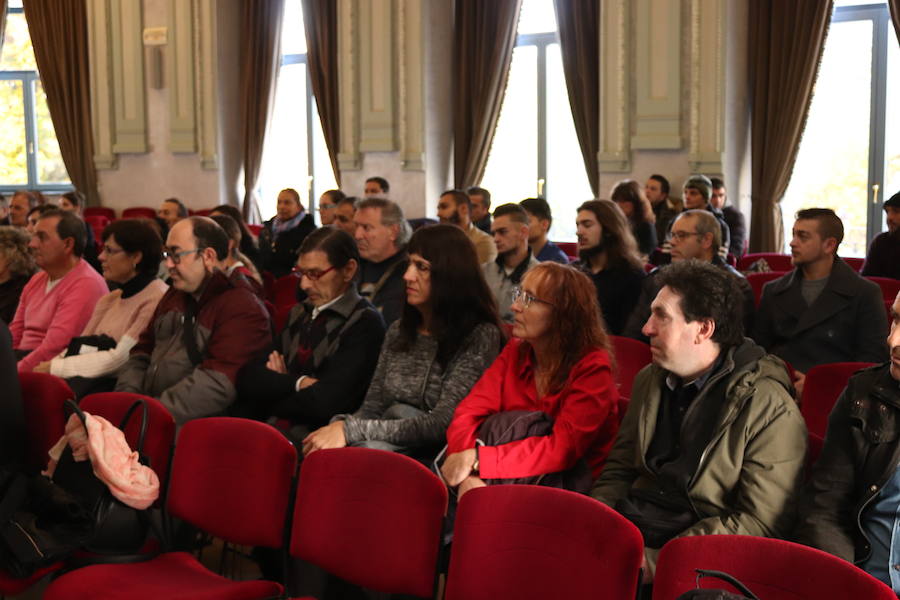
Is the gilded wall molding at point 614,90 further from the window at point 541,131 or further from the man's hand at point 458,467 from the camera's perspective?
the man's hand at point 458,467

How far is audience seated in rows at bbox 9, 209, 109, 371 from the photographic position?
4738mm

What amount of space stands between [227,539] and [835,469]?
5.51 feet

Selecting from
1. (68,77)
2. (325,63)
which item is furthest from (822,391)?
(68,77)

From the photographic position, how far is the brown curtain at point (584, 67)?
9477 millimetres

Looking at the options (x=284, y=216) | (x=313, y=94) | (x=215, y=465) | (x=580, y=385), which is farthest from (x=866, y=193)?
(x=215, y=465)

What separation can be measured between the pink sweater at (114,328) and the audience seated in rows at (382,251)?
0.92 meters

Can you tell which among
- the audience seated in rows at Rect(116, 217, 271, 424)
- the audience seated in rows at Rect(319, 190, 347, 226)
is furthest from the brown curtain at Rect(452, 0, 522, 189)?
the audience seated in rows at Rect(116, 217, 271, 424)

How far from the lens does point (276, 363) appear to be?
12.5ft

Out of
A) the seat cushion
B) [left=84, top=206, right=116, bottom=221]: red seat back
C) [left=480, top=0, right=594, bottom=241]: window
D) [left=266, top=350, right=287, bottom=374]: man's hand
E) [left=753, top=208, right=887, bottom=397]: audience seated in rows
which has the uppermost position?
[left=480, top=0, right=594, bottom=241]: window

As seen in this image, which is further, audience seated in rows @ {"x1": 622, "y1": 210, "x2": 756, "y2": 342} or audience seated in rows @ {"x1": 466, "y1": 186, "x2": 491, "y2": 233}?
audience seated in rows @ {"x1": 466, "y1": 186, "x2": 491, "y2": 233}

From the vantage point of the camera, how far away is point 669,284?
2617 millimetres

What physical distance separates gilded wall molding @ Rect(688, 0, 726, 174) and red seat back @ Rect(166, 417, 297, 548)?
21.4 ft

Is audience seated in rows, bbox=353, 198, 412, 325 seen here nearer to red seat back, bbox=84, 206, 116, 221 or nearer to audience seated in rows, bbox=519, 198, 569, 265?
audience seated in rows, bbox=519, 198, 569, 265

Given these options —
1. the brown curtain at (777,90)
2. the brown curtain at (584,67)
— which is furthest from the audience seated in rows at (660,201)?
the brown curtain at (584,67)
